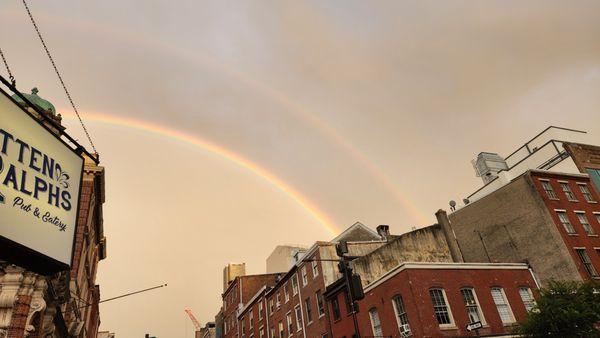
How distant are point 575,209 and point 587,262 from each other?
587 cm

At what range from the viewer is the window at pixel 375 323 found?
29148 millimetres

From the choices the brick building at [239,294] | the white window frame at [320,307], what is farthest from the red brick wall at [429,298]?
the brick building at [239,294]

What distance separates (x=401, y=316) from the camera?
89.2 feet

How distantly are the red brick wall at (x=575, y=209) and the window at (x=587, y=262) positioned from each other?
1.42 ft

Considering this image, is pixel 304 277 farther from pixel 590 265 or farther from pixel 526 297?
pixel 590 265

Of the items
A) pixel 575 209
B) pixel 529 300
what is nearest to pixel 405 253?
pixel 529 300

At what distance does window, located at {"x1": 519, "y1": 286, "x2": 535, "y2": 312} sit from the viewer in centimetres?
2985

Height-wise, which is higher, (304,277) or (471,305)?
(304,277)

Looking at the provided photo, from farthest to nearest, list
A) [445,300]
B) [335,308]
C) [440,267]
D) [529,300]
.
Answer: [335,308]
[529,300]
[440,267]
[445,300]

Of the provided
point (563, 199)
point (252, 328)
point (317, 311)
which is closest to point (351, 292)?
point (317, 311)

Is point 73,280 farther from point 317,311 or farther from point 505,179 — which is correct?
point 505,179

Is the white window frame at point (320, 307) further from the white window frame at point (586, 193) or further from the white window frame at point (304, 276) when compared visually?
the white window frame at point (586, 193)

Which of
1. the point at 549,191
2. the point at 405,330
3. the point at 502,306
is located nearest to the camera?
the point at 405,330

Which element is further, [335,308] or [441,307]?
[335,308]
